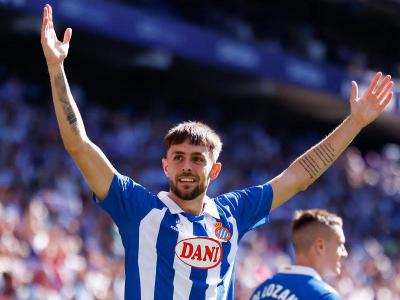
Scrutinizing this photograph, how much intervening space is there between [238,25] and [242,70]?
1538 millimetres

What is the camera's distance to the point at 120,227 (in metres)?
4.14

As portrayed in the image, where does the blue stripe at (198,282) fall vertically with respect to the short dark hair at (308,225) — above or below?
below

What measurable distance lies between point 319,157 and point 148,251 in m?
1.14

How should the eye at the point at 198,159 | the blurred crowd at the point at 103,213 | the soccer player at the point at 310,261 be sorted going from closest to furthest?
the eye at the point at 198,159 < the soccer player at the point at 310,261 < the blurred crowd at the point at 103,213

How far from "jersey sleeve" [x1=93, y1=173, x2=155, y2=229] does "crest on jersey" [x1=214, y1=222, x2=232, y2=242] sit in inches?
13.6

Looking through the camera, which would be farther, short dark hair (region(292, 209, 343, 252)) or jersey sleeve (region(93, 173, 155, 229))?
short dark hair (region(292, 209, 343, 252))

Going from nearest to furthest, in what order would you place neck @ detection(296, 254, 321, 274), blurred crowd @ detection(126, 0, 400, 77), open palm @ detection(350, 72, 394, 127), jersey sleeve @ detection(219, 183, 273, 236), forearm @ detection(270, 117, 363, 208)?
jersey sleeve @ detection(219, 183, 273, 236) → forearm @ detection(270, 117, 363, 208) → open palm @ detection(350, 72, 394, 127) → neck @ detection(296, 254, 321, 274) → blurred crowd @ detection(126, 0, 400, 77)

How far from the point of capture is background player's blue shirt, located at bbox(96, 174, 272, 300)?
4078 millimetres

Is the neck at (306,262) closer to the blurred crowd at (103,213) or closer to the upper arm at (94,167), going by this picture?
the upper arm at (94,167)

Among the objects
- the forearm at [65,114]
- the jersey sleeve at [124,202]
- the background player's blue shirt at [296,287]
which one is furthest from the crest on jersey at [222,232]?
the background player's blue shirt at [296,287]

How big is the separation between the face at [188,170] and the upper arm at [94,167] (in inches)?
12.0

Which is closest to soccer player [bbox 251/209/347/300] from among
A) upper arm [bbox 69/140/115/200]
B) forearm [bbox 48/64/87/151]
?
upper arm [bbox 69/140/115/200]

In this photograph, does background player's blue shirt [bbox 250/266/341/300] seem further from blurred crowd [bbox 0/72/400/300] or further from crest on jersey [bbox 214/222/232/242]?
blurred crowd [bbox 0/72/400/300]

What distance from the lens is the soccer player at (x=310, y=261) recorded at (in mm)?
5078
